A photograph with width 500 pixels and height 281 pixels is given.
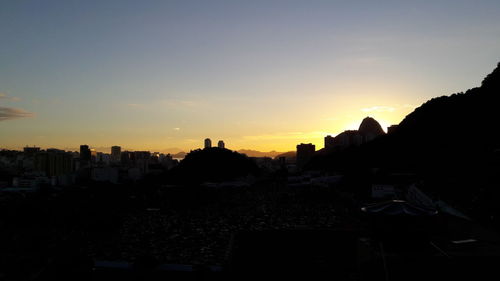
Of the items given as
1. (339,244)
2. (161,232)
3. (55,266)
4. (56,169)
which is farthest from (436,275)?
(56,169)

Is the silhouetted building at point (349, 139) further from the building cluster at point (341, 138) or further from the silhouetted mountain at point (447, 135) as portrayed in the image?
the silhouetted mountain at point (447, 135)

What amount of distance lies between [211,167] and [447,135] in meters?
59.8

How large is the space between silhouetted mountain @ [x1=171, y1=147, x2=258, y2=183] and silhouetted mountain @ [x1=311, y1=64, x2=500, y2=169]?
134 feet

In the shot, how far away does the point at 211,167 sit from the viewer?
92562 millimetres

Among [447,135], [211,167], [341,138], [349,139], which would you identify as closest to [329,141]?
[341,138]

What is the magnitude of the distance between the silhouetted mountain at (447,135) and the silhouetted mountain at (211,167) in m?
40.8

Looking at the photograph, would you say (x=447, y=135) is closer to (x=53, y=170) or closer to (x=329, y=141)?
(x=329, y=141)

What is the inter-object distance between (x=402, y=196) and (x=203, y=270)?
64.1ft

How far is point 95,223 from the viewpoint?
2934cm

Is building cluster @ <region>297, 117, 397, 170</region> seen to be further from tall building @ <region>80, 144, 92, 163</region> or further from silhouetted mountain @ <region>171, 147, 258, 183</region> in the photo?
tall building @ <region>80, 144, 92, 163</region>

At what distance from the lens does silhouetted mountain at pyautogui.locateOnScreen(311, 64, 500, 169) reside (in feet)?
109

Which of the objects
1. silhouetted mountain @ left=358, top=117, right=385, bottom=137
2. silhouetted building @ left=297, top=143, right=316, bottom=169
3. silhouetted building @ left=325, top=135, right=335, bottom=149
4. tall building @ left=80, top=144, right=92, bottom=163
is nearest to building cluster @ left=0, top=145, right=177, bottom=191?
tall building @ left=80, top=144, right=92, bottom=163

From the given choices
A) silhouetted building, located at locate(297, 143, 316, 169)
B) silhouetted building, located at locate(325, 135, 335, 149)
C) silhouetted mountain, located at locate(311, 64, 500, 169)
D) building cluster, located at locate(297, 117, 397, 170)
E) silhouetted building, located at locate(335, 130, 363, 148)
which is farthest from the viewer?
silhouetted building, located at locate(297, 143, 316, 169)

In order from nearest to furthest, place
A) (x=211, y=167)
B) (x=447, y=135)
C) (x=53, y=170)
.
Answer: (x=447, y=135)
(x=211, y=167)
(x=53, y=170)
